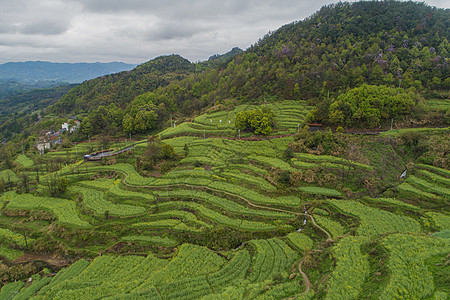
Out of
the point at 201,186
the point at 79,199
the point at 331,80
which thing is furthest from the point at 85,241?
the point at 331,80

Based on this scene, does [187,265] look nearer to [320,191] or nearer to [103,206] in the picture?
[103,206]

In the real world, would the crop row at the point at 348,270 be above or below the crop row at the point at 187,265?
above

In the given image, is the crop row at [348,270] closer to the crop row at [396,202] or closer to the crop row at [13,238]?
the crop row at [396,202]

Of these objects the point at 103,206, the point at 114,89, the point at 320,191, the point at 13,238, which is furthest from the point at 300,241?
the point at 114,89

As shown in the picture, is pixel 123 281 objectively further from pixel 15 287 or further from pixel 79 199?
pixel 79 199

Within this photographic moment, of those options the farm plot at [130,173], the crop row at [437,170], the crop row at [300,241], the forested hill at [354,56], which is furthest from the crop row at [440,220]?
the forested hill at [354,56]
